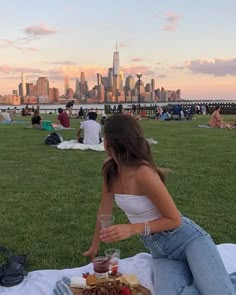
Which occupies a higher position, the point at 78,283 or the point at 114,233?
the point at 114,233

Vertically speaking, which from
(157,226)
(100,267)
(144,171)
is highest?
(144,171)

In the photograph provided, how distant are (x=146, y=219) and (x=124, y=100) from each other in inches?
3280

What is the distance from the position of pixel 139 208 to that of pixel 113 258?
0.69 meters

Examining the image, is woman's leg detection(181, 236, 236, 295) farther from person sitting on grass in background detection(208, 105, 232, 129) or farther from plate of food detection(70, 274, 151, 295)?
person sitting on grass in background detection(208, 105, 232, 129)

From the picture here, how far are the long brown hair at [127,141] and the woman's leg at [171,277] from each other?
75cm

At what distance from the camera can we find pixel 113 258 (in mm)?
3572

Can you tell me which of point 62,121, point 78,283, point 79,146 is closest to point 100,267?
point 78,283

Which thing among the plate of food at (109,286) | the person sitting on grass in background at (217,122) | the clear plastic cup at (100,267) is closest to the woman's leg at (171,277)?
the plate of food at (109,286)

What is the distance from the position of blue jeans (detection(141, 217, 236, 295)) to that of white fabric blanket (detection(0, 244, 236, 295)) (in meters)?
0.38

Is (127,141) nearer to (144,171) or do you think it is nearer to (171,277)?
(144,171)

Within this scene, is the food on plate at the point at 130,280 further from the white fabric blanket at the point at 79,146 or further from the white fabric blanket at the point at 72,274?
the white fabric blanket at the point at 79,146

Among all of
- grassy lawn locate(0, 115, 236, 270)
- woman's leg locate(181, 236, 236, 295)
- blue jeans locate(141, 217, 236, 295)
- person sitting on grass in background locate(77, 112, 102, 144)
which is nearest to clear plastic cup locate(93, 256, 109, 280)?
blue jeans locate(141, 217, 236, 295)

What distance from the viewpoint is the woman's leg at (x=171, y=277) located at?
3.08m

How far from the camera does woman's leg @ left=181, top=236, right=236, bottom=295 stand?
2943mm
